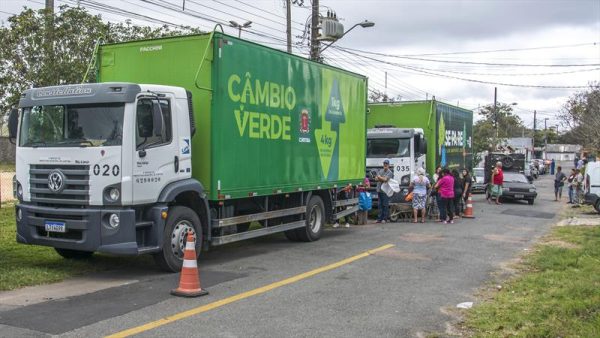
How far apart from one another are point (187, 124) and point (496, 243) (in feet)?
25.0

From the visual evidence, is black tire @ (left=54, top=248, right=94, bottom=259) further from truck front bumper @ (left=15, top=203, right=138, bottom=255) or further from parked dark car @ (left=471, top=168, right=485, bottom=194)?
parked dark car @ (left=471, top=168, right=485, bottom=194)

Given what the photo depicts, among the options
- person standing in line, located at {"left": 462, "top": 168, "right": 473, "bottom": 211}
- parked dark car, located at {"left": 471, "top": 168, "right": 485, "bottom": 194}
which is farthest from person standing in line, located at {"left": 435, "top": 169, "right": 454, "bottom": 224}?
parked dark car, located at {"left": 471, "top": 168, "right": 485, "bottom": 194}

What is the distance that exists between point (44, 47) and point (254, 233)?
10180 millimetres

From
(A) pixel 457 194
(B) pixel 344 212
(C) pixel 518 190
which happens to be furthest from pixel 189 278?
(C) pixel 518 190

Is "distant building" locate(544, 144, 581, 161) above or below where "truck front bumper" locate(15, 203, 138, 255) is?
above

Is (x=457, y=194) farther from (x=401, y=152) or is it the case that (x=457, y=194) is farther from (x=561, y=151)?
(x=561, y=151)

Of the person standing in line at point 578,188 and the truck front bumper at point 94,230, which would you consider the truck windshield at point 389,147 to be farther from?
the truck front bumper at point 94,230

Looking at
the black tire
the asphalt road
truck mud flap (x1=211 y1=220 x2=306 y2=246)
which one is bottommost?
the asphalt road

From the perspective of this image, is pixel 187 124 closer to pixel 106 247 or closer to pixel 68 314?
pixel 106 247

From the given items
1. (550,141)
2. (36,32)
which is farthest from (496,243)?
(550,141)

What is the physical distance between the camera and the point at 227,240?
9.80m

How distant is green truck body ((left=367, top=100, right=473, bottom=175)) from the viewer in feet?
64.8

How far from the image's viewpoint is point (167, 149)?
8570 millimetres

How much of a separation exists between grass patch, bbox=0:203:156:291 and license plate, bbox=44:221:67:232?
67 cm
